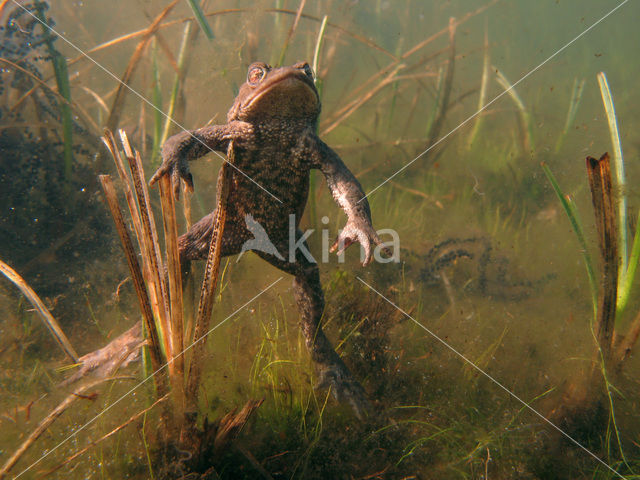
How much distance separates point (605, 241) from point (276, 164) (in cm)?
241

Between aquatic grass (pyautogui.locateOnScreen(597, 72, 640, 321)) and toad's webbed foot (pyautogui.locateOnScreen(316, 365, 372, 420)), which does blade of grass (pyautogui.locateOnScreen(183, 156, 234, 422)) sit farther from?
aquatic grass (pyautogui.locateOnScreen(597, 72, 640, 321))

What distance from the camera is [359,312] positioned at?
350 centimetres

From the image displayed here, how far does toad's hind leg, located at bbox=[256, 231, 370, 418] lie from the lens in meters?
2.82

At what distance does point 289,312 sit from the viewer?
12.4 ft

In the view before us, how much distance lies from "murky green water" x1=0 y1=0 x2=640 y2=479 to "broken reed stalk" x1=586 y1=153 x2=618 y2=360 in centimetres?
38

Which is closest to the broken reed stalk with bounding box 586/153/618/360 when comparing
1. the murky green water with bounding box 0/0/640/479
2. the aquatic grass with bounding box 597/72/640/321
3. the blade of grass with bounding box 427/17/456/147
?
the aquatic grass with bounding box 597/72/640/321

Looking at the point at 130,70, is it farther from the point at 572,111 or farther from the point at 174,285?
the point at 572,111

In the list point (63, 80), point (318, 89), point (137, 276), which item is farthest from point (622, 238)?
point (63, 80)

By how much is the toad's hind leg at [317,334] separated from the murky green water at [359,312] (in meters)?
0.13

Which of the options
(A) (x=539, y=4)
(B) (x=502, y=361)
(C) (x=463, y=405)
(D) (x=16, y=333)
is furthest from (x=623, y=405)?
(A) (x=539, y=4)

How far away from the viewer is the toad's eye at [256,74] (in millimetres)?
2371

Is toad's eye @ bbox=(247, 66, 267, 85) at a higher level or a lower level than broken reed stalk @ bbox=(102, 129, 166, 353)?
higher

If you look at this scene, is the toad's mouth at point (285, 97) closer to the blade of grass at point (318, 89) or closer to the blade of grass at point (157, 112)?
the blade of grass at point (318, 89)

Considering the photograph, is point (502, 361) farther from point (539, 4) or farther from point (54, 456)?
point (539, 4)
